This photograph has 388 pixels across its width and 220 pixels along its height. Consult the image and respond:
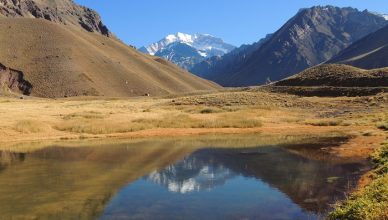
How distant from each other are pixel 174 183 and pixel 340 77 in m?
92.7

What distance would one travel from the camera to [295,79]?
120312 mm

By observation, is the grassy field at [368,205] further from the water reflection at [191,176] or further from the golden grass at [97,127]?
the golden grass at [97,127]

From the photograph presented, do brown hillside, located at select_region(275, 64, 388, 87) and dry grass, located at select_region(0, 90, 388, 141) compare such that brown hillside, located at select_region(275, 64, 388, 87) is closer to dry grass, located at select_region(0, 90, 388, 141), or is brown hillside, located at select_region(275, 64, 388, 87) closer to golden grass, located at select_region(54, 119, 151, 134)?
dry grass, located at select_region(0, 90, 388, 141)

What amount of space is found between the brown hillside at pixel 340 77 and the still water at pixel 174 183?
69.7 metres

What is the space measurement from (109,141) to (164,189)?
79.1 feet

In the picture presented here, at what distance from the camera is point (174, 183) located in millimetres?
25953

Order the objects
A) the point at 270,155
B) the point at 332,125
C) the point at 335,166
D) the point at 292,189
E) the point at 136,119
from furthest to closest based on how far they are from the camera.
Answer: the point at 136,119 → the point at 332,125 → the point at 270,155 → the point at 335,166 → the point at 292,189

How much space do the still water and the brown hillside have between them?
2743 inches

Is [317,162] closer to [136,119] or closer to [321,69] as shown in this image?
[136,119]

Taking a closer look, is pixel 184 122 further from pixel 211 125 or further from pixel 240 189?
pixel 240 189

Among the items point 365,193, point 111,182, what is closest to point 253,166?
point 111,182

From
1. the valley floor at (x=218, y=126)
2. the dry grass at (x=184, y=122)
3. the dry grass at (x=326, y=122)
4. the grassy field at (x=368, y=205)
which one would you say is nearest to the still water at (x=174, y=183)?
the grassy field at (x=368, y=205)

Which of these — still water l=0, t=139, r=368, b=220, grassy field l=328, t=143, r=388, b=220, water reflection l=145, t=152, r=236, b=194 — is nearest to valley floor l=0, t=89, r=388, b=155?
still water l=0, t=139, r=368, b=220

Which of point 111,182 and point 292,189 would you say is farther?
point 111,182
